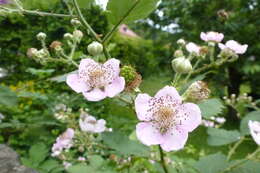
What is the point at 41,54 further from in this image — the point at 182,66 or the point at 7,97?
the point at 182,66

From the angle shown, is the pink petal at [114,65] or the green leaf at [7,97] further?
the green leaf at [7,97]

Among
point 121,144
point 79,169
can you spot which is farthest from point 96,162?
point 121,144

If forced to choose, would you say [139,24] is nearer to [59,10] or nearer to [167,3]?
[167,3]

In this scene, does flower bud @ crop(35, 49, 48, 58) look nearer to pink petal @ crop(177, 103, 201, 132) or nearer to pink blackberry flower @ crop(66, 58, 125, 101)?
pink blackberry flower @ crop(66, 58, 125, 101)

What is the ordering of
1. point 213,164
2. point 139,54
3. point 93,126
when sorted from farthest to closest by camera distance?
point 139,54, point 93,126, point 213,164

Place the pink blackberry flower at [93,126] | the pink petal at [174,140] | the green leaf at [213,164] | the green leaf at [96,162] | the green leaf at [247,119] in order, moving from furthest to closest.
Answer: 1. the pink blackberry flower at [93,126]
2. the green leaf at [96,162]
3. the green leaf at [247,119]
4. the green leaf at [213,164]
5. the pink petal at [174,140]

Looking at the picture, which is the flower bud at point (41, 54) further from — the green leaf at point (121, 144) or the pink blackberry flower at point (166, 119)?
the pink blackberry flower at point (166, 119)

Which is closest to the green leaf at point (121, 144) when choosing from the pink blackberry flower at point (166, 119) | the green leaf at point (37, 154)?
the pink blackberry flower at point (166, 119)

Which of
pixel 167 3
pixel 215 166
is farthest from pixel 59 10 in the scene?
pixel 167 3
